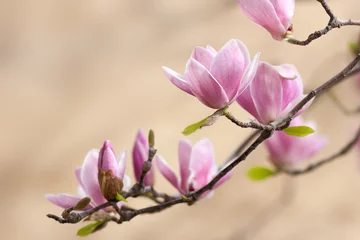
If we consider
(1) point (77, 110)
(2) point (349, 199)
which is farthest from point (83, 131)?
(2) point (349, 199)

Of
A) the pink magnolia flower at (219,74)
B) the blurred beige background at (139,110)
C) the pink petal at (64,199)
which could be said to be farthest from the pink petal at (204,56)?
the blurred beige background at (139,110)

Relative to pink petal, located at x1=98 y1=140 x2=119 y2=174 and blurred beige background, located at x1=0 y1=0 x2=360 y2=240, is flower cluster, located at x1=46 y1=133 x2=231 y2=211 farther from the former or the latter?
blurred beige background, located at x1=0 y1=0 x2=360 y2=240

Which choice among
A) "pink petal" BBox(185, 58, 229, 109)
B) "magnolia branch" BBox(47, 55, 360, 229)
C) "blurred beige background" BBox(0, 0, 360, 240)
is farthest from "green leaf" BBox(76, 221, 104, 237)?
"blurred beige background" BBox(0, 0, 360, 240)

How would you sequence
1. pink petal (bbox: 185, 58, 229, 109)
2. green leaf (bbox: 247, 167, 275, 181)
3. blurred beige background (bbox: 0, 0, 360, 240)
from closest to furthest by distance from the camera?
1. pink petal (bbox: 185, 58, 229, 109)
2. green leaf (bbox: 247, 167, 275, 181)
3. blurred beige background (bbox: 0, 0, 360, 240)

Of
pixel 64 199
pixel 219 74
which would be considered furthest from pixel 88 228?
pixel 219 74

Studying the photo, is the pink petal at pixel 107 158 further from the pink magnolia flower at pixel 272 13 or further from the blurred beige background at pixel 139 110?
the blurred beige background at pixel 139 110

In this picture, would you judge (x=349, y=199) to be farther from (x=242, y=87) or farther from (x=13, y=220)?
(x=242, y=87)

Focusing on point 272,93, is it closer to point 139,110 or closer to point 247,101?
point 247,101

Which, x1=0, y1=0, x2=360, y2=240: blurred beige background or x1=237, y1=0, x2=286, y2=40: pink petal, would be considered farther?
x1=0, y1=0, x2=360, y2=240: blurred beige background
